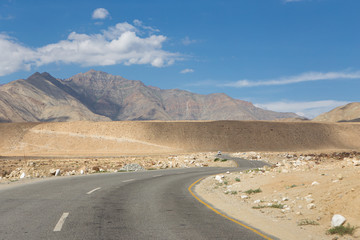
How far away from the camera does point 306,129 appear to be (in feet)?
413

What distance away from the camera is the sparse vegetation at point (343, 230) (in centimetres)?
870

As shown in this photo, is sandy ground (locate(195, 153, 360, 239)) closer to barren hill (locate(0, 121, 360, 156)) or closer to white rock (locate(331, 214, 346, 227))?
white rock (locate(331, 214, 346, 227))

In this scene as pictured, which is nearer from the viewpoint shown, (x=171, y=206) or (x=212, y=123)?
(x=171, y=206)

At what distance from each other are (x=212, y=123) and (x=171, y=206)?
109865 millimetres

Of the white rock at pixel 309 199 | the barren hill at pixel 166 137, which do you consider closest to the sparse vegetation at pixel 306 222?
the white rock at pixel 309 199

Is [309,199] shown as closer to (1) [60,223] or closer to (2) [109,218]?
(2) [109,218]

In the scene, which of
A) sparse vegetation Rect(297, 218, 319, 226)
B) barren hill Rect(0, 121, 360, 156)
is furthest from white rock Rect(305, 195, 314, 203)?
barren hill Rect(0, 121, 360, 156)

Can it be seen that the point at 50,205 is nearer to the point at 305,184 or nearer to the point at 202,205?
the point at 202,205

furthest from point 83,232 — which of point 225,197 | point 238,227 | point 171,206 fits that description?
point 225,197

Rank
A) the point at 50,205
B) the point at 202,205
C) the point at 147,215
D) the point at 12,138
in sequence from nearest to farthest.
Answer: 1. the point at 147,215
2. the point at 50,205
3. the point at 202,205
4. the point at 12,138

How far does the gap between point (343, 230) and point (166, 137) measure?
339ft

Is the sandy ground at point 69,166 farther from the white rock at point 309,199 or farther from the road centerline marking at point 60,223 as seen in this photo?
the white rock at point 309,199

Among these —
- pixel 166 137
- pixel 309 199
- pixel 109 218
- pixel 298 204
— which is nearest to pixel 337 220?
pixel 309 199

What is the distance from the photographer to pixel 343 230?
28.8 ft
